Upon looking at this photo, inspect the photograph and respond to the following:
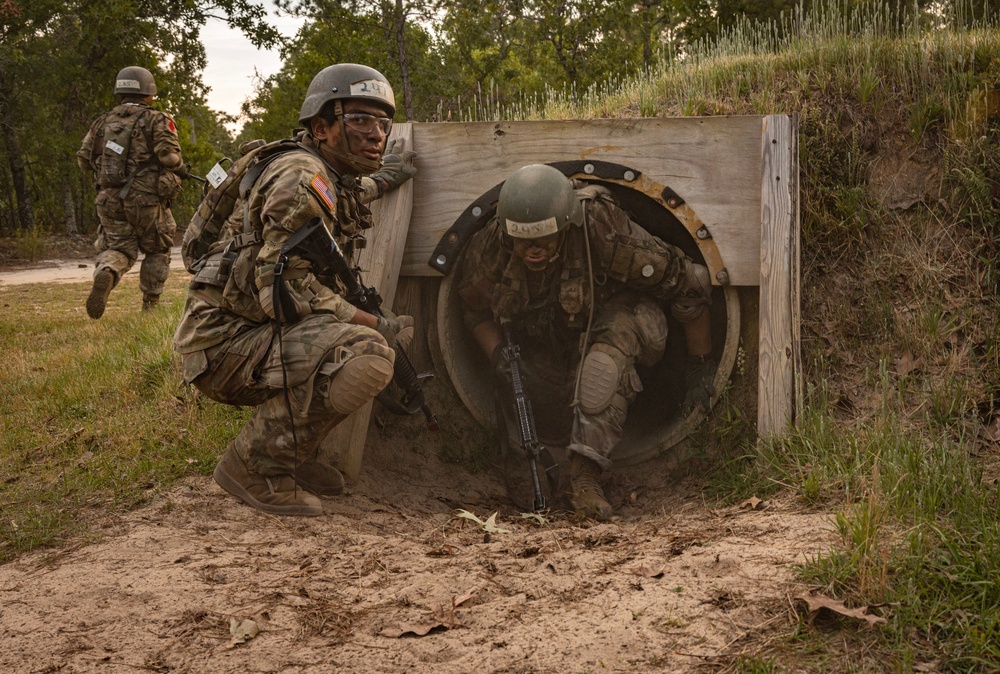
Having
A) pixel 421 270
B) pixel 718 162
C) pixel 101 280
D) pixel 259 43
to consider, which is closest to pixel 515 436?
pixel 421 270

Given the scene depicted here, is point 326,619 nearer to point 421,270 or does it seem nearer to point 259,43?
point 421,270

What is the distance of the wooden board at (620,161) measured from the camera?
4.55 m

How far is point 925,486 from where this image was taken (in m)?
2.87

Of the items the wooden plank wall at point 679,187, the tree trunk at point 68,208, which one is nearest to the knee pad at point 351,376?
the wooden plank wall at point 679,187

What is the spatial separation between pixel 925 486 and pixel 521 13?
483 inches

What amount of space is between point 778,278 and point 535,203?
4.05 ft

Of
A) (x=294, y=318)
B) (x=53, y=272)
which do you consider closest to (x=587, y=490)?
(x=294, y=318)

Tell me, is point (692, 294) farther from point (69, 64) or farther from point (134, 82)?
point (69, 64)

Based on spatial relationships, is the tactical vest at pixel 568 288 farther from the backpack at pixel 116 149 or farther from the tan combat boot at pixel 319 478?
the backpack at pixel 116 149

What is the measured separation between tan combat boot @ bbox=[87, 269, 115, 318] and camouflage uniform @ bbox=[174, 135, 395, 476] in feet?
13.6

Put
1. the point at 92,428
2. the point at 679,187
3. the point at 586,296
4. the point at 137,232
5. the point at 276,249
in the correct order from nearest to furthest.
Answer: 1. the point at 276,249
2. the point at 679,187
3. the point at 92,428
4. the point at 586,296
5. the point at 137,232

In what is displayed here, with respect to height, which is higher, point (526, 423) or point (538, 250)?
point (538, 250)

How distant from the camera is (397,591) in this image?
2920 mm

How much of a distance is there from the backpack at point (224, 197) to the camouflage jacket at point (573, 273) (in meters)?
1.44
